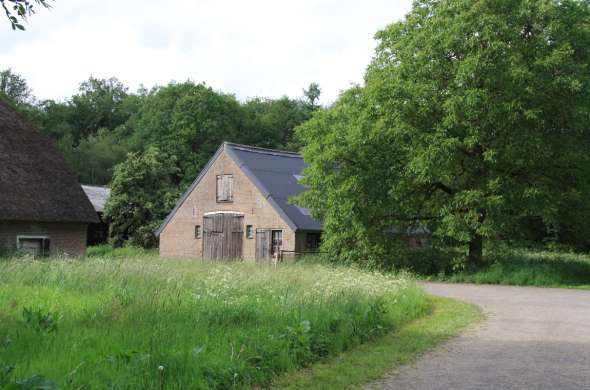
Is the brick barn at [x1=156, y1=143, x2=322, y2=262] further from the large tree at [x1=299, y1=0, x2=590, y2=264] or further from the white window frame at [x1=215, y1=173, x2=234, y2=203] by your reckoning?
the large tree at [x1=299, y1=0, x2=590, y2=264]

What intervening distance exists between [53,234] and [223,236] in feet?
46.6

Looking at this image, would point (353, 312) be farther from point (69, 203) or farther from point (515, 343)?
point (69, 203)

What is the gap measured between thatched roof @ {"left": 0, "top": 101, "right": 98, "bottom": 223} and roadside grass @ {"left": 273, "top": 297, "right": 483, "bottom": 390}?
16328 mm

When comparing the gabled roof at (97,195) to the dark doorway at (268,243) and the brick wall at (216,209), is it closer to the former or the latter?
the brick wall at (216,209)

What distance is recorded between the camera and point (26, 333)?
7.95 metres

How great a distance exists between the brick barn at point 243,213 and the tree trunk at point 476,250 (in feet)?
30.3

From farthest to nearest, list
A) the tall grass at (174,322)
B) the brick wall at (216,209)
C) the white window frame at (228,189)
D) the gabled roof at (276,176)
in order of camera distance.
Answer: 1. the white window frame at (228,189)
2. the brick wall at (216,209)
3. the gabled roof at (276,176)
4. the tall grass at (174,322)

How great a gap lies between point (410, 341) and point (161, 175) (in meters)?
42.7

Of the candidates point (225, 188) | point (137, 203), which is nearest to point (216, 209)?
point (225, 188)

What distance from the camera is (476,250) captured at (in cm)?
2925

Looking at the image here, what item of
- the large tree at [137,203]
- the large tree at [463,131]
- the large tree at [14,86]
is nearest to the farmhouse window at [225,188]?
the large tree at [463,131]

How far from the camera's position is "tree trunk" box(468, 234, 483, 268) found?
28906 millimetres

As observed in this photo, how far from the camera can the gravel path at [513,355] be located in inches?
316

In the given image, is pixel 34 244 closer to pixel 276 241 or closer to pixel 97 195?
pixel 276 241
